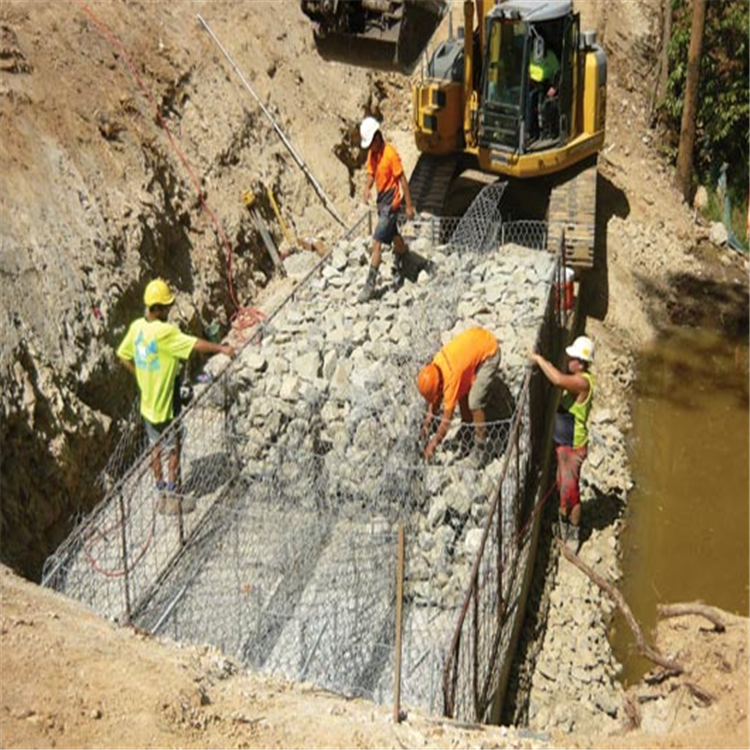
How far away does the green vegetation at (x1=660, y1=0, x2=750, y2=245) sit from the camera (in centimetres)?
1655

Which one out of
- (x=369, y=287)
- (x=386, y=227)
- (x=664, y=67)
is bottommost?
(x=369, y=287)

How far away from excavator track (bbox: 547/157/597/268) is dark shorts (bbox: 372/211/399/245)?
1.90 meters

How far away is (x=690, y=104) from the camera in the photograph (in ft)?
52.1

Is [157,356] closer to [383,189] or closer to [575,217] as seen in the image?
[383,189]

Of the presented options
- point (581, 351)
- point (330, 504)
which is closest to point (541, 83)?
point (581, 351)

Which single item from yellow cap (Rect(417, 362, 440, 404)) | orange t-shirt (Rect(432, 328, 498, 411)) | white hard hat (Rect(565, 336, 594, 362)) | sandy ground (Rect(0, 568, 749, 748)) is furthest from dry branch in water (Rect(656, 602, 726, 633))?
yellow cap (Rect(417, 362, 440, 404))

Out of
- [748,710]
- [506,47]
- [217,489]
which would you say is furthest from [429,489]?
[506,47]

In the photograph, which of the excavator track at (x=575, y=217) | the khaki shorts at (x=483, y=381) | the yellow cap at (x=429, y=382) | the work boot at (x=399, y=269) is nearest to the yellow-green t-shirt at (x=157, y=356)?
the yellow cap at (x=429, y=382)

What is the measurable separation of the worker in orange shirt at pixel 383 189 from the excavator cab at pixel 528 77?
6.23 feet

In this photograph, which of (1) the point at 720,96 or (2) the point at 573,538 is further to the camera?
(1) the point at 720,96

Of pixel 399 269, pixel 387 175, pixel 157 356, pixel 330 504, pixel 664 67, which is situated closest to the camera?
pixel 157 356

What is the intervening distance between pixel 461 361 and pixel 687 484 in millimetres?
3490

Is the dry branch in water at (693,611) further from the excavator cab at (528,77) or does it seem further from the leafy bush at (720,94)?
the leafy bush at (720,94)

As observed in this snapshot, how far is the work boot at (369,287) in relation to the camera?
10.9 m
